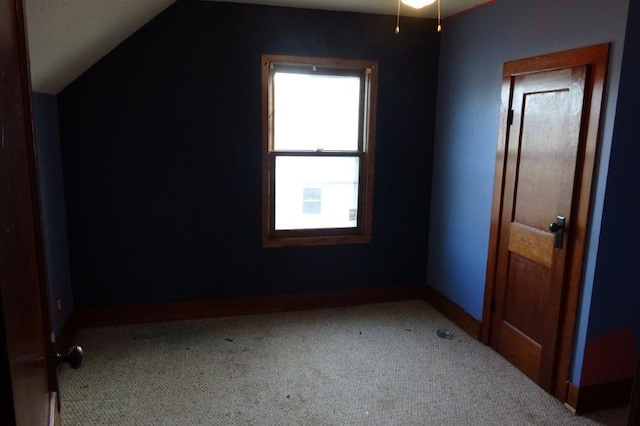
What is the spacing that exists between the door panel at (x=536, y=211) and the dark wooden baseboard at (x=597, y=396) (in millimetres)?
166

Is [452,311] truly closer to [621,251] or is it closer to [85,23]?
[621,251]

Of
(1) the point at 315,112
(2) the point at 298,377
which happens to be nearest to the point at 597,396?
(2) the point at 298,377

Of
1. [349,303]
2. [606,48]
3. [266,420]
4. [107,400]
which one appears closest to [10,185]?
[266,420]

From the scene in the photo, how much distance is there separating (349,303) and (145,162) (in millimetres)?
1922

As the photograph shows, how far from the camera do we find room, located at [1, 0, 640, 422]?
3.08 meters

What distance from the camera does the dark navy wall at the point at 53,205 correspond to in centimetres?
270

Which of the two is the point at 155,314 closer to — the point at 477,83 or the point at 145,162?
the point at 145,162

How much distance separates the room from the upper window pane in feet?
0.60

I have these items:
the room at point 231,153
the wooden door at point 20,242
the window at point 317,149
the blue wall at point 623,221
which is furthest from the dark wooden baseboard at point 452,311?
the wooden door at point 20,242

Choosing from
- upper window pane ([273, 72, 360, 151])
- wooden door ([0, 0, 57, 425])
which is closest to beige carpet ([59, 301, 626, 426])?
upper window pane ([273, 72, 360, 151])

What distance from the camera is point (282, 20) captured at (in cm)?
330

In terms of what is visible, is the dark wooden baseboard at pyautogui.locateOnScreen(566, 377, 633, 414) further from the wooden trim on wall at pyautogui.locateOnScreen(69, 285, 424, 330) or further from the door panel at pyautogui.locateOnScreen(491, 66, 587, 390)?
the wooden trim on wall at pyautogui.locateOnScreen(69, 285, 424, 330)

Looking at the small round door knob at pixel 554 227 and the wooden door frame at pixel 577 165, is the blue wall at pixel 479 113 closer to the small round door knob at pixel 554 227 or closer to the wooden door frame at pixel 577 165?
the wooden door frame at pixel 577 165

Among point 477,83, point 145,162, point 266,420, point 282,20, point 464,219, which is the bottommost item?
point 266,420
